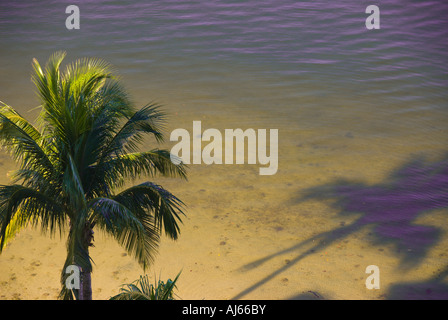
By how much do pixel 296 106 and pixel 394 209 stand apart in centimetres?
863

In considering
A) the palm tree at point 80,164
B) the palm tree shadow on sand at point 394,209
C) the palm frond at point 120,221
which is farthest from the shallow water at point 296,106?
the palm tree at point 80,164

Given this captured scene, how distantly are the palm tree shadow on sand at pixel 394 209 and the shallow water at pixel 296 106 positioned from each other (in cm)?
5

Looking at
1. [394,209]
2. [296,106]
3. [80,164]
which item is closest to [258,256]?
[394,209]

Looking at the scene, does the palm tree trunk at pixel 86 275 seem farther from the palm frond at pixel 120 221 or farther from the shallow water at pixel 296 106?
the shallow water at pixel 296 106

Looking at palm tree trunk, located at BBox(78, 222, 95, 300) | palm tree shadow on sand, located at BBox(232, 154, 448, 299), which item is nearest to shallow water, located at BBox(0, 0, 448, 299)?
palm tree shadow on sand, located at BBox(232, 154, 448, 299)

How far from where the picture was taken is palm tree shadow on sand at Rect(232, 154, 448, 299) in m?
14.7

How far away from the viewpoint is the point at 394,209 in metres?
17.1

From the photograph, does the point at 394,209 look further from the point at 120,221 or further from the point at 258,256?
the point at 120,221

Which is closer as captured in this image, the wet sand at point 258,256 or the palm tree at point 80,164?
the palm tree at point 80,164

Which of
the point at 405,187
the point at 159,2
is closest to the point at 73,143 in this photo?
the point at 405,187

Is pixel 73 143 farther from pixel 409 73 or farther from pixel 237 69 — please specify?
pixel 409 73

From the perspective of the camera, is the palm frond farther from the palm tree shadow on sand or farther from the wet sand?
the palm tree shadow on sand

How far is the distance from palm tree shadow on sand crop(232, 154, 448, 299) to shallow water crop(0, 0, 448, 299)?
54 millimetres

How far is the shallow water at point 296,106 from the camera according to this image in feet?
49.8
